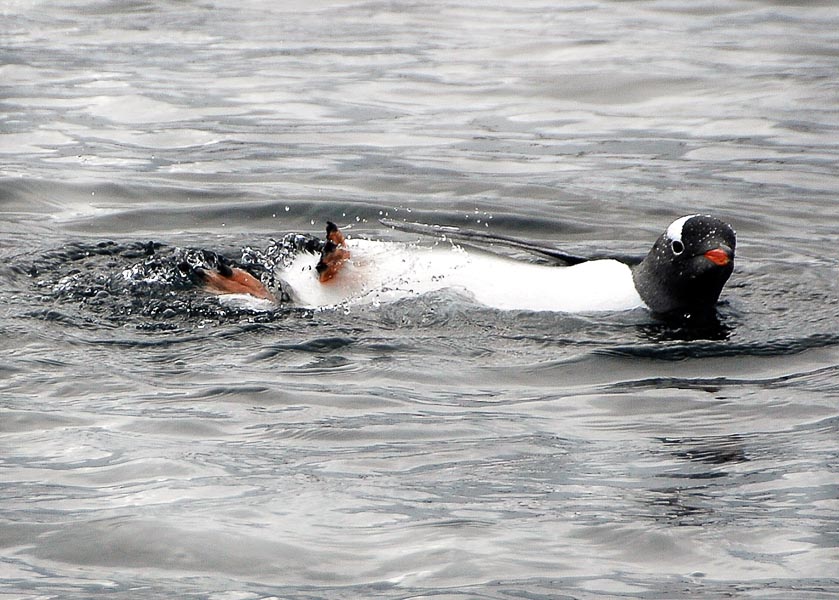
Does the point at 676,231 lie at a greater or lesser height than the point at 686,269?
greater

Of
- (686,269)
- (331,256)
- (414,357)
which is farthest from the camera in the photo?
(686,269)

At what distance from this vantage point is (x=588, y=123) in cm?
1224

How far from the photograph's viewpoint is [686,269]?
7.32 m

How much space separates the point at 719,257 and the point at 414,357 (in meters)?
1.72

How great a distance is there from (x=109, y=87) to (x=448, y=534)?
9.33m

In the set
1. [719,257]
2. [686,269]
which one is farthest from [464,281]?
[719,257]

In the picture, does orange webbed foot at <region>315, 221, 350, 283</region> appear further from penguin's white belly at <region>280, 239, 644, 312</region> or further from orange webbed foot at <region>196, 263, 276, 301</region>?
orange webbed foot at <region>196, 263, 276, 301</region>

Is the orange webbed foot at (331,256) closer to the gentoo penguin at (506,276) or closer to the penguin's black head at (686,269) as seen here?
the gentoo penguin at (506,276)

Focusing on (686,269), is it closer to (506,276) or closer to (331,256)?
(506,276)

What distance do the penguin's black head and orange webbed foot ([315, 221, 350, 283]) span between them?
1.53 metres

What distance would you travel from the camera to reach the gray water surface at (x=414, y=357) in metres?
4.55

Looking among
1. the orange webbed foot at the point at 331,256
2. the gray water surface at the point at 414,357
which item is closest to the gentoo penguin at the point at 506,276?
the orange webbed foot at the point at 331,256

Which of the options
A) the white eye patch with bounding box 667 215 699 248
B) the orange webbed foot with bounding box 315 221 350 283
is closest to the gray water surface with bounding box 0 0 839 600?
the orange webbed foot with bounding box 315 221 350 283

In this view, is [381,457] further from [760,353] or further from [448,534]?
[760,353]
